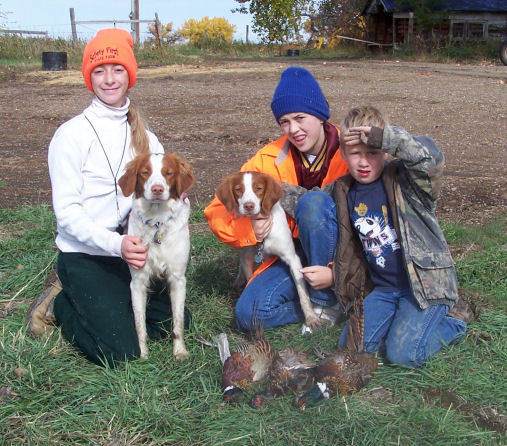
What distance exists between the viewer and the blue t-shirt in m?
3.11

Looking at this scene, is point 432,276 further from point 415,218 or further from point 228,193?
point 228,193

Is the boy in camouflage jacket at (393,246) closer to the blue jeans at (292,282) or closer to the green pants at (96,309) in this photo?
the blue jeans at (292,282)

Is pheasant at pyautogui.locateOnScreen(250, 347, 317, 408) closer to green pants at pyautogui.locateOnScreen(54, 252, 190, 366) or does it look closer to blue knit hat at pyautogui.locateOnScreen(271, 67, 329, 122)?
green pants at pyautogui.locateOnScreen(54, 252, 190, 366)

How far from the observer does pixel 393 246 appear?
122 inches

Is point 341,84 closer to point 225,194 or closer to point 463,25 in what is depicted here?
point 225,194

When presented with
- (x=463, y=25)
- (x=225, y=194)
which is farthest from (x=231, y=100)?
(x=463, y=25)

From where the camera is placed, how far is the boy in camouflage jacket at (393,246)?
113 inches

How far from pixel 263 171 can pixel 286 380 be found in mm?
1390

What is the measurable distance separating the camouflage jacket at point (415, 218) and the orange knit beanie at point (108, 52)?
4.41ft

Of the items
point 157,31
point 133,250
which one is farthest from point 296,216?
point 157,31

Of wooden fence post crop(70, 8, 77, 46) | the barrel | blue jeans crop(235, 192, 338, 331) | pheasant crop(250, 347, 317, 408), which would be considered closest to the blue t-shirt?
blue jeans crop(235, 192, 338, 331)

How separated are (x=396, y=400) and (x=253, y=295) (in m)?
1.05

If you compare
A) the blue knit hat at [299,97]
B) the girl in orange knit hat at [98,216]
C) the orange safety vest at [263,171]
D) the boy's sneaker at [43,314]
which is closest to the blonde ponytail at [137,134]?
the girl in orange knit hat at [98,216]

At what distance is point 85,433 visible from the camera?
2.46 m
